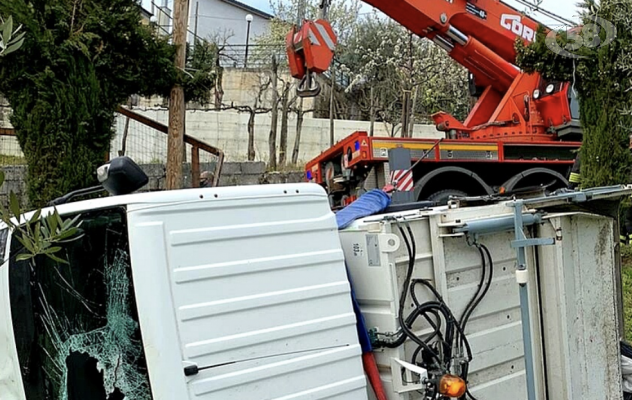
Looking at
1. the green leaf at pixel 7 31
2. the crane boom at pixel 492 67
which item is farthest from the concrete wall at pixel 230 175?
the green leaf at pixel 7 31

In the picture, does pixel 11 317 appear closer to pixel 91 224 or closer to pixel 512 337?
pixel 91 224

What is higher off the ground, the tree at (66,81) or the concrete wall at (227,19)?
the concrete wall at (227,19)

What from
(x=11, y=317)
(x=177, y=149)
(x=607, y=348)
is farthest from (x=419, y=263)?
(x=177, y=149)

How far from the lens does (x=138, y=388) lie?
2.39m

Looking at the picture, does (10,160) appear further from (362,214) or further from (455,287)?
(455,287)

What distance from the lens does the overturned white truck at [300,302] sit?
95.0 inches

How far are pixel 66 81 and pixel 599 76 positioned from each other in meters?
5.75

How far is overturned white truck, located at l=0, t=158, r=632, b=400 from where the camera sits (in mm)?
2412

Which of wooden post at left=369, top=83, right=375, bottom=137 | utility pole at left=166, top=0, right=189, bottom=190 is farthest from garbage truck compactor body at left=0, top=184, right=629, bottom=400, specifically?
wooden post at left=369, top=83, right=375, bottom=137

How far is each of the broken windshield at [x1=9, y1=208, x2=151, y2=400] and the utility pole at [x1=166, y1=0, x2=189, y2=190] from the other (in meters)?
4.50

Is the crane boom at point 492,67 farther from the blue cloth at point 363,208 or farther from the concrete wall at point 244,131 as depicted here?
the concrete wall at point 244,131

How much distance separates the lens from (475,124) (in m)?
10.4

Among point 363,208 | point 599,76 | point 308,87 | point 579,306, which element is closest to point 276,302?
point 363,208

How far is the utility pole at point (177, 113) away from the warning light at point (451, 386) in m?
4.89
